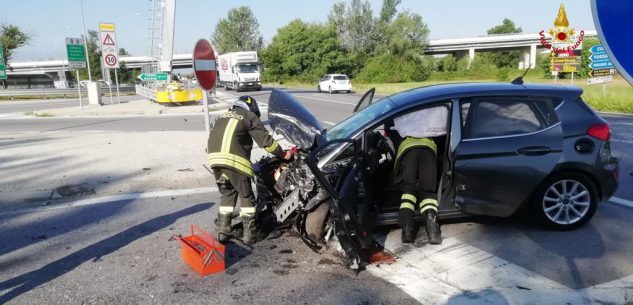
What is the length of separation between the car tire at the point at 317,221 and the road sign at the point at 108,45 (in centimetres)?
1931

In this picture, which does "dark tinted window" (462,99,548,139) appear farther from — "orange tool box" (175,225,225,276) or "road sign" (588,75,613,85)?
"road sign" (588,75,613,85)

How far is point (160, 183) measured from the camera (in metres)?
7.18

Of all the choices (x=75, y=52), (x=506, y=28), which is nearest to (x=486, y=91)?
(x=75, y=52)

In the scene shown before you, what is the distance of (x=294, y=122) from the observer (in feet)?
16.2

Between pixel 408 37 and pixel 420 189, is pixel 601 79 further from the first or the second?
pixel 408 37

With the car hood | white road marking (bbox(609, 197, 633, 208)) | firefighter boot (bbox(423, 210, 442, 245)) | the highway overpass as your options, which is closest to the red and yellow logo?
white road marking (bbox(609, 197, 633, 208))

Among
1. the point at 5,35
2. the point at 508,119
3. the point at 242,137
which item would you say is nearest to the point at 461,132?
the point at 508,119

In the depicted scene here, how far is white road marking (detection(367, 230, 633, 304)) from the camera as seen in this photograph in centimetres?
339

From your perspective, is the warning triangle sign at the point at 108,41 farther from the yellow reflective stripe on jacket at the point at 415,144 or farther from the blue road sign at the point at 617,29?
the blue road sign at the point at 617,29

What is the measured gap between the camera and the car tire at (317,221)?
4.28 m

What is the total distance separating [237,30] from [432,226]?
103m

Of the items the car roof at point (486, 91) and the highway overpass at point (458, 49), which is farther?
the highway overpass at point (458, 49)

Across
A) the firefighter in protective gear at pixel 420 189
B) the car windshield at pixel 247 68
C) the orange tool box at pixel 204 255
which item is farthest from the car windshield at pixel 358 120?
the car windshield at pixel 247 68

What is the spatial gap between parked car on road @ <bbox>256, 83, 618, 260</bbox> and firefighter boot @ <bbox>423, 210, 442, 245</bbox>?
0.15 m
